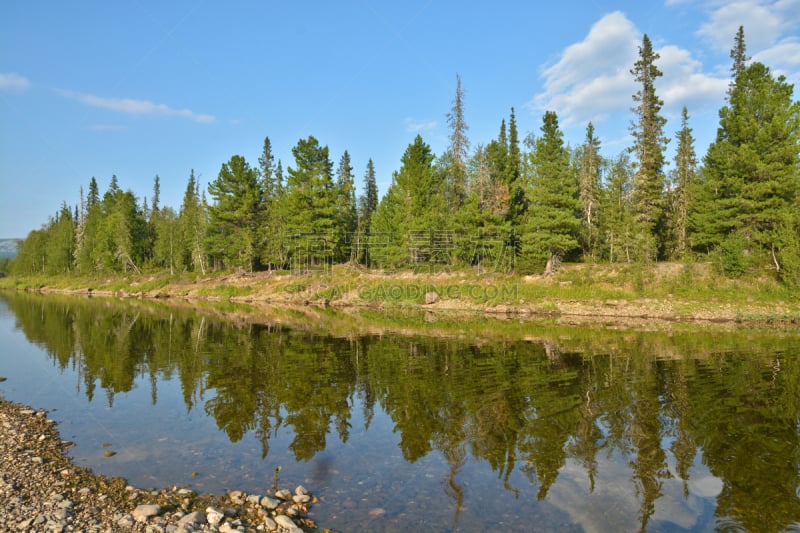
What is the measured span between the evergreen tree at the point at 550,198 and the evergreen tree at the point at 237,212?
41831 mm

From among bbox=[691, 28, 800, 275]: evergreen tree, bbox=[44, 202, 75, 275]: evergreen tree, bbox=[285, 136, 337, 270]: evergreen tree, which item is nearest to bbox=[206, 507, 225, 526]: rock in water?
bbox=[691, 28, 800, 275]: evergreen tree

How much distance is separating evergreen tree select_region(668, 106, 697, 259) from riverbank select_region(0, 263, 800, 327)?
896 centimetres

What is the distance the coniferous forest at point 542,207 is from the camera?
37375 mm

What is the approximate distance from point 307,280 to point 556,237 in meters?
32.9

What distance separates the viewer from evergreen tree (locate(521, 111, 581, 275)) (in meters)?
44.9

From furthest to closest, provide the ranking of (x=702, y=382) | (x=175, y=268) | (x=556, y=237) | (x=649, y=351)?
(x=175, y=268) → (x=556, y=237) → (x=649, y=351) → (x=702, y=382)

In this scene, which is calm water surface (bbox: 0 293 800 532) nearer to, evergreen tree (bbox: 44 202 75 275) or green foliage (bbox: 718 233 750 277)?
green foliage (bbox: 718 233 750 277)

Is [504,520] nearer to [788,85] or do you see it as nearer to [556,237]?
[556,237]

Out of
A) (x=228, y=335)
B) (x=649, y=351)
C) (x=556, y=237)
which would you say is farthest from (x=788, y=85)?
(x=228, y=335)

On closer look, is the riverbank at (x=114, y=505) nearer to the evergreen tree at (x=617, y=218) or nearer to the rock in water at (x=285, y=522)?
the rock in water at (x=285, y=522)

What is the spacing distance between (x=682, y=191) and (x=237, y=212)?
58.3 meters

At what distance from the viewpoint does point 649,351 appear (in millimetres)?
23656

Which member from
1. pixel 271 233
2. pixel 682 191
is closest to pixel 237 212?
pixel 271 233

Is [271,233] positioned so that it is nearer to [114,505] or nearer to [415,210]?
[415,210]
